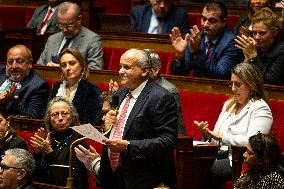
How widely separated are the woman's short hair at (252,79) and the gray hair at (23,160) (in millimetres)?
545

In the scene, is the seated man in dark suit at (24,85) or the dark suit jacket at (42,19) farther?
the dark suit jacket at (42,19)

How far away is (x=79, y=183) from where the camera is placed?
6.86 ft

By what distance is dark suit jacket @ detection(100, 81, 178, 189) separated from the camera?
6.26 ft

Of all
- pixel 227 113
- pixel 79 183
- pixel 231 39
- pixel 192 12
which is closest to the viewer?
pixel 79 183

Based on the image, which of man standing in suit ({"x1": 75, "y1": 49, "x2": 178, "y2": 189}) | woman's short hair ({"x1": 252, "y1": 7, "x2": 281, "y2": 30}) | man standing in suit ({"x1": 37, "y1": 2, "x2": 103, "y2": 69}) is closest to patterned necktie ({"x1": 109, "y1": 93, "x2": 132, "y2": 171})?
man standing in suit ({"x1": 75, "y1": 49, "x2": 178, "y2": 189})

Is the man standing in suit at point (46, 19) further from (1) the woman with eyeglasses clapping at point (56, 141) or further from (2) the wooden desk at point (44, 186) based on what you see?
(2) the wooden desk at point (44, 186)

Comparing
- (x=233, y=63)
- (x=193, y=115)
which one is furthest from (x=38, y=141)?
(x=233, y=63)

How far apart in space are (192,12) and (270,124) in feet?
3.91

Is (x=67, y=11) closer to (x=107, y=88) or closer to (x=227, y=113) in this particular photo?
(x=107, y=88)

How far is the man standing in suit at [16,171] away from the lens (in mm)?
2070

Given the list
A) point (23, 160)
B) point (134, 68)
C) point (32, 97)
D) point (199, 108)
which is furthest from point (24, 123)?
point (134, 68)

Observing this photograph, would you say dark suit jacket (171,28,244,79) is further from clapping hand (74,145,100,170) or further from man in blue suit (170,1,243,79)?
clapping hand (74,145,100,170)

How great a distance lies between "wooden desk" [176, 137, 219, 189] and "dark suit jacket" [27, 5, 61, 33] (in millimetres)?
1272

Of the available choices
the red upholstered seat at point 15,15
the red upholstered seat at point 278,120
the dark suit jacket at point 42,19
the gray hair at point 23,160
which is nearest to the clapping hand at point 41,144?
the gray hair at point 23,160
